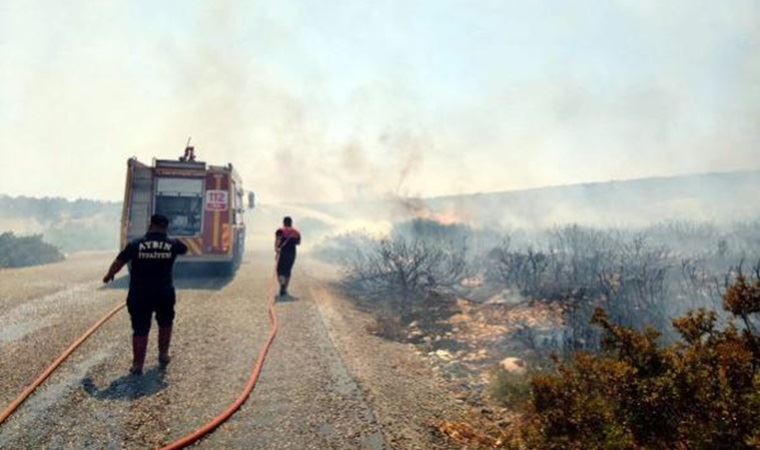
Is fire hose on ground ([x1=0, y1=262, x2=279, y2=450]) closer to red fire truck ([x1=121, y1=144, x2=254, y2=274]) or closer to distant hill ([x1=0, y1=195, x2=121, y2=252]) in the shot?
red fire truck ([x1=121, y1=144, x2=254, y2=274])

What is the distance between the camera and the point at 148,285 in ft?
17.7

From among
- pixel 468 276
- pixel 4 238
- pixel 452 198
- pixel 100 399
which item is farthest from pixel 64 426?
pixel 452 198

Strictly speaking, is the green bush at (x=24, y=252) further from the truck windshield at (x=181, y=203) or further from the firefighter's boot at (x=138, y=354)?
the firefighter's boot at (x=138, y=354)

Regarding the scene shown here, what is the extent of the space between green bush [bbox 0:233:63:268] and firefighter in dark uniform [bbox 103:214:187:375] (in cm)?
1456

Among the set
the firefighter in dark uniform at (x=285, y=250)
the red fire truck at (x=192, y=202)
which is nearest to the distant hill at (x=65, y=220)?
the red fire truck at (x=192, y=202)

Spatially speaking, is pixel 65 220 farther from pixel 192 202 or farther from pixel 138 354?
pixel 138 354

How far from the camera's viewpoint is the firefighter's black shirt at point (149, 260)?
17.5 ft

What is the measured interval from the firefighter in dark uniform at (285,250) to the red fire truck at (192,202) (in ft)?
9.29

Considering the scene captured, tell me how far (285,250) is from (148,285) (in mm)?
4957

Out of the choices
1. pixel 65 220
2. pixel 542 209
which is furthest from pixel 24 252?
pixel 542 209

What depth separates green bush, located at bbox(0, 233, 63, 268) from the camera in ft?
55.0

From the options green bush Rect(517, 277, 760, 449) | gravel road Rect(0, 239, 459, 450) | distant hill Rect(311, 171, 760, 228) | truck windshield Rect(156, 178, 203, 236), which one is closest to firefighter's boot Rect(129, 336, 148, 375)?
gravel road Rect(0, 239, 459, 450)

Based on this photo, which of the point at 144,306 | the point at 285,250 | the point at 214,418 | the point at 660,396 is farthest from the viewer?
the point at 285,250

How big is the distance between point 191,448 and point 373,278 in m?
8.90
